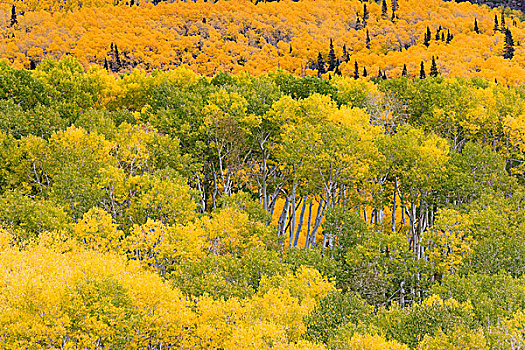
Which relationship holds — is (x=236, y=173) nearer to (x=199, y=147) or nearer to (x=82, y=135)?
(x=199, y=147)

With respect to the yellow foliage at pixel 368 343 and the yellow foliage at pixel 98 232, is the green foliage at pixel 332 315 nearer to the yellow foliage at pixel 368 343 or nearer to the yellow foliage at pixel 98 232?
the yellow foliage at pixel 368 343

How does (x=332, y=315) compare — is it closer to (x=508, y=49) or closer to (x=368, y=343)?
(x=368, y=343)

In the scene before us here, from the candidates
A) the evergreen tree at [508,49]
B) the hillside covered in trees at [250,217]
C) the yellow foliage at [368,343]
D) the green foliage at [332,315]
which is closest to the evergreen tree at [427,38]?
the evergreen tree at [508,49]

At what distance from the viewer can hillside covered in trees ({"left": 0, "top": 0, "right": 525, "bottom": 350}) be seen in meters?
31.5

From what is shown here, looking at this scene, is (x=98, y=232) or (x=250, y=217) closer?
(x=98, y=232)

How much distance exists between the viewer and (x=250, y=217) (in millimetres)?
47500

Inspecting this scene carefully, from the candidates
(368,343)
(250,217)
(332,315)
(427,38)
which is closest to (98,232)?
(250,217)

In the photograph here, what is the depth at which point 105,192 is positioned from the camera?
47375 millimetres

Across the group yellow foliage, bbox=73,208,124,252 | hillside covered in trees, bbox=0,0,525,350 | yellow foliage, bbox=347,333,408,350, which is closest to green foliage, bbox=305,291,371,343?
hillside covered in trees, bbox=0,0,525,350

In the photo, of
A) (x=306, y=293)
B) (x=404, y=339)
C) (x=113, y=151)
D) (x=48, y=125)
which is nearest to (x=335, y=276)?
(x=306, y=293)

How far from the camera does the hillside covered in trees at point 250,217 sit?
31.5 metres

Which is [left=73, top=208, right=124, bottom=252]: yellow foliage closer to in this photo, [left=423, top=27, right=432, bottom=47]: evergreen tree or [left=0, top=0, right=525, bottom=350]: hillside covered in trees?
[left=0, top=0, right=525, bottom=350]: hillside covered in trees

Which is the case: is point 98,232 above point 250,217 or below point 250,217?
above

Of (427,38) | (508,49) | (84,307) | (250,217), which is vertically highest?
(84,307)
